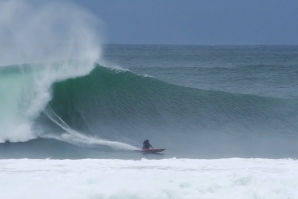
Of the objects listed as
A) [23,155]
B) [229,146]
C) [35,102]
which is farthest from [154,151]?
[35,102]

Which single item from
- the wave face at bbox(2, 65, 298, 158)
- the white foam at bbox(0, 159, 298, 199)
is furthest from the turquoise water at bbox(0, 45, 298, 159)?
the white foam at bbox(0, 159, 298, 199)

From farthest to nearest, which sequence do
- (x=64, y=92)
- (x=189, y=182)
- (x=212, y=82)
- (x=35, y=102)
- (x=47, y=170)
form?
(x=212, y=82) < (x=64, y=92) < (x=35, y=102) < (x=47, y=170) < (x=189, y=182)

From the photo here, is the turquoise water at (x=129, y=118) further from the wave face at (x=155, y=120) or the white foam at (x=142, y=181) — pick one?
the white foam at (x=142, y=181)

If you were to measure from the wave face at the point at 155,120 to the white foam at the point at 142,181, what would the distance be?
3.40 metres

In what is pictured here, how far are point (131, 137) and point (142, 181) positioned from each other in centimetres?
614

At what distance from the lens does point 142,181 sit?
27.0 ft

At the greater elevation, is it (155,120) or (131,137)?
(155,120)

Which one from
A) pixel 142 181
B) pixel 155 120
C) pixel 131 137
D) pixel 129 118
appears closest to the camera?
pixel 142 181

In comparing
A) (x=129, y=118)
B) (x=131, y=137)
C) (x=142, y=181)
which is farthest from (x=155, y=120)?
(x=142, y=181)

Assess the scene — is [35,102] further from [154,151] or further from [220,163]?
[220,163]

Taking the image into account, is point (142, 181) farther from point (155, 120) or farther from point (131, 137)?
point (155, 120)

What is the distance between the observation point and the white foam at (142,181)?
308 inches

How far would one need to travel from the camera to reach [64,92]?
15977 millimetres

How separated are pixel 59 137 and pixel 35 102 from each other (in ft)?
5.74
